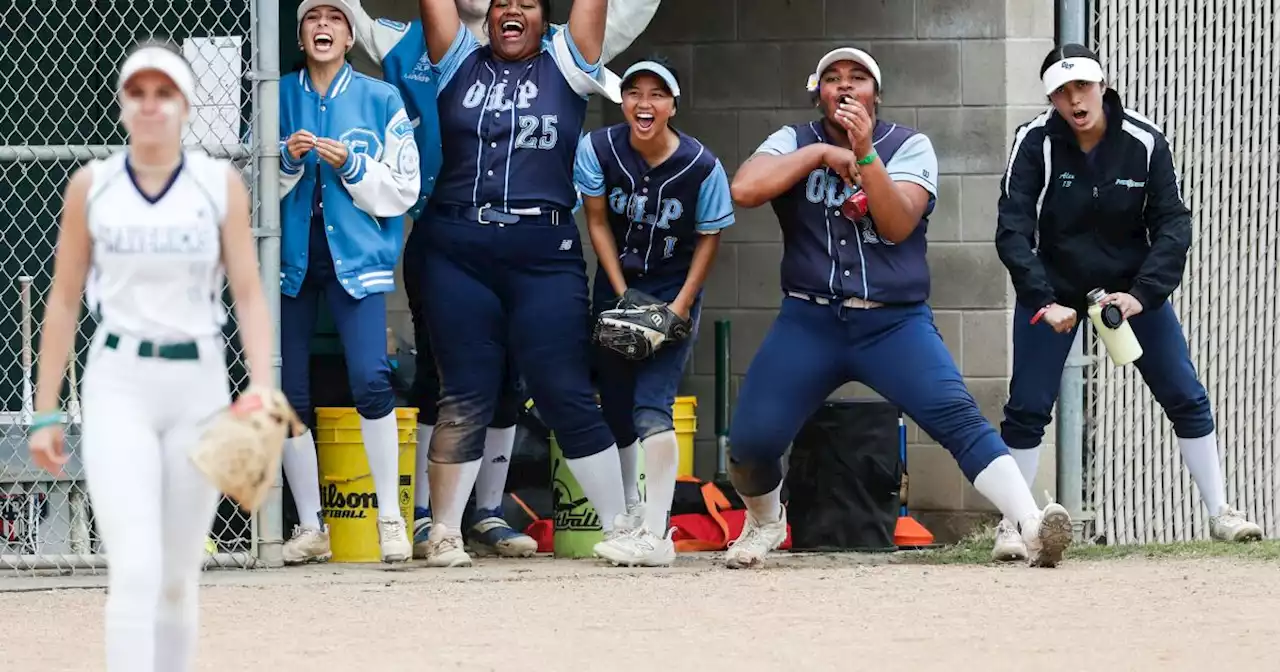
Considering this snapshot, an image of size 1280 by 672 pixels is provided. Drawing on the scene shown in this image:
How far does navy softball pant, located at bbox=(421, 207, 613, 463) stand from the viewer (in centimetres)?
756

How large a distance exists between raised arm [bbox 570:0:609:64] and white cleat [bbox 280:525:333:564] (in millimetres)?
2110

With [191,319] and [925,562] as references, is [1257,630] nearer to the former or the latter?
[925,562]

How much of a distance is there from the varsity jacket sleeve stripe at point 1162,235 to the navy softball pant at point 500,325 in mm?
2131

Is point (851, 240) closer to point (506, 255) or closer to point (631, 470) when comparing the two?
point (506, 255)

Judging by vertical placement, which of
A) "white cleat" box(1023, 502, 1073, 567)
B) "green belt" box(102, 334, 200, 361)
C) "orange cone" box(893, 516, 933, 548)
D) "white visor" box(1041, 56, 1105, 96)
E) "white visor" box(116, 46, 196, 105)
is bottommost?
"orange cone" box(893, 516, 933, 548)

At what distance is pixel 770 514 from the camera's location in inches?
296

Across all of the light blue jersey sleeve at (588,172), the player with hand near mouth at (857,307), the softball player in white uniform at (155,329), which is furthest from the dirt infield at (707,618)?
the light blue jersey sleeve at (588,172)

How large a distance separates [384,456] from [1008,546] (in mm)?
2389

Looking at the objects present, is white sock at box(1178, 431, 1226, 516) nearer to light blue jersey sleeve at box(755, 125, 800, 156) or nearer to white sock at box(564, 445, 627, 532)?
light blue jersey sleeve at box(755, 125, 800, 156)

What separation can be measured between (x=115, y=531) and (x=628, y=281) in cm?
371

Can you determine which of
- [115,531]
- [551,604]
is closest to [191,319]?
[115,531]

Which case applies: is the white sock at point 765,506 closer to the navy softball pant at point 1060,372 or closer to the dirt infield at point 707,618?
the dirt infield at point 707,618

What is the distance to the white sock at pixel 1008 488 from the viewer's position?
22.8 feet

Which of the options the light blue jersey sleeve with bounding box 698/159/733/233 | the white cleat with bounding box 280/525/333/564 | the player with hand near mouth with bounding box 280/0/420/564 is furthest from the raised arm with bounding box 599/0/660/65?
the white cleat with bounding box 280/525/333/564
